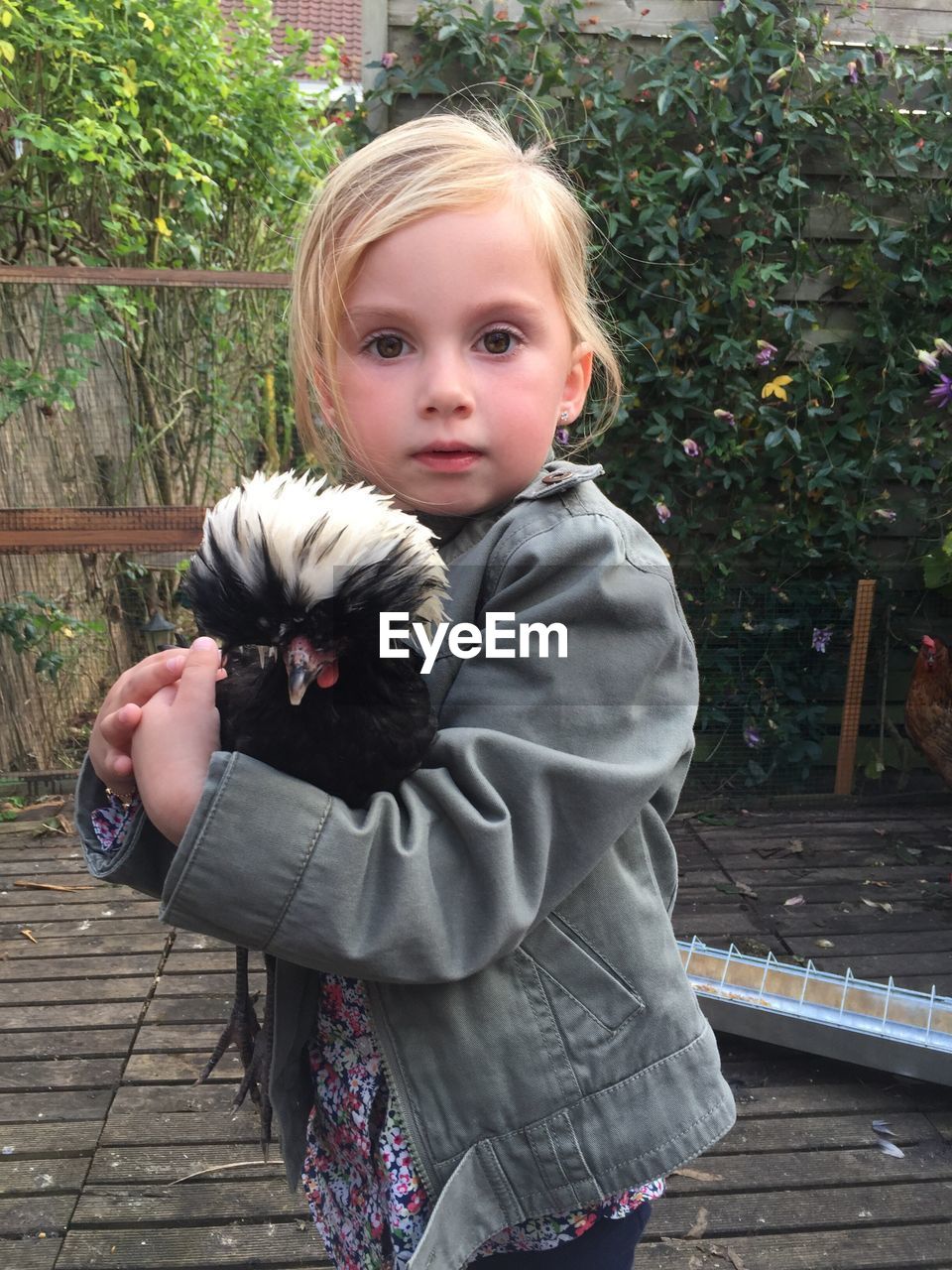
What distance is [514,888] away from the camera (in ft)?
2.98

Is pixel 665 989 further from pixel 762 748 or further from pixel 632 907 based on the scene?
pixel 762 748

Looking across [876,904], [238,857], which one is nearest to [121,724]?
[238,857]

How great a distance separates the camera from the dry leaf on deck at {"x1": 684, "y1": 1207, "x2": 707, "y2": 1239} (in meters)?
2.18

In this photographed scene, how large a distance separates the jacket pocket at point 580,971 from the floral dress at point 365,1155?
0.21m

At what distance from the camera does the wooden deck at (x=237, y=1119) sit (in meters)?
2.16

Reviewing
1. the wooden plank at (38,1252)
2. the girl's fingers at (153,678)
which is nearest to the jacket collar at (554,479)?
the girl's fingers at (153,678)

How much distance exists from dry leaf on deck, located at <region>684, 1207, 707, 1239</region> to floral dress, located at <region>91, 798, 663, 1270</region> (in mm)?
1201

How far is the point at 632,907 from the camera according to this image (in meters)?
1.09

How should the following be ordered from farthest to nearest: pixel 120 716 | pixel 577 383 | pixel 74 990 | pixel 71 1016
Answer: pixel 74 990 < pixel 71 1016 < pixel 577 383 < pixel 120 716

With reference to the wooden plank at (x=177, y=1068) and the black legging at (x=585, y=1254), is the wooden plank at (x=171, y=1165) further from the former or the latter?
the black legging at (x=585, y=1254)

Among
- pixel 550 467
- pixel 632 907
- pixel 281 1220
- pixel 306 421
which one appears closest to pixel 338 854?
pixel 632 907

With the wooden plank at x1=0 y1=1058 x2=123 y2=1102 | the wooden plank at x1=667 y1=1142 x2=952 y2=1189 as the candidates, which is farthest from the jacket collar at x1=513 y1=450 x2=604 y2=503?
the wooden plank at x1=0 y1=1058 x2=123 y2=1102

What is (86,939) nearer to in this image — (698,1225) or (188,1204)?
(188,1204)

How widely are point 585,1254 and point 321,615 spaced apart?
85 centimetres
